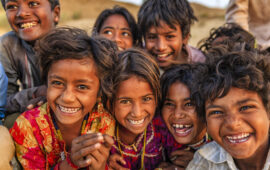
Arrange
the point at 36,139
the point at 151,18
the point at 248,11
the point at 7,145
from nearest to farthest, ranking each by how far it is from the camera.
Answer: the point at 7,145 < the point at 36,139 < the point at 151,18 < the point at 248,11

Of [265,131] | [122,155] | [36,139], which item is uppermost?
[265,131]

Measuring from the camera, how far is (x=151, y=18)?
3291 mm

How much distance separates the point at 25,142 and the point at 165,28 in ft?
6.29

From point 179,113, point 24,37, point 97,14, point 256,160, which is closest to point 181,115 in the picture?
point 179,113

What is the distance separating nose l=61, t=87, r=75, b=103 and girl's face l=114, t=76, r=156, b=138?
41 cm

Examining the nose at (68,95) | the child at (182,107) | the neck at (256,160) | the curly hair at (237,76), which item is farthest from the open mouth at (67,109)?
the neck at (256,160)

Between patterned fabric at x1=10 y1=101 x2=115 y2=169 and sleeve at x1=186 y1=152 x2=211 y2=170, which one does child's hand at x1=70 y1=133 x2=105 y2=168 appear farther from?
sleeve at x1=186 y1=152 x2=211 y2=170

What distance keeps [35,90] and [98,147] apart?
3.66 feet

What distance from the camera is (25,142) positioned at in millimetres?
2254

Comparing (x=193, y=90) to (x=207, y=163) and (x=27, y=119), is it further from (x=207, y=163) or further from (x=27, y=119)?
(x=27, y=119)

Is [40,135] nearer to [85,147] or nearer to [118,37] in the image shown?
[85,147]

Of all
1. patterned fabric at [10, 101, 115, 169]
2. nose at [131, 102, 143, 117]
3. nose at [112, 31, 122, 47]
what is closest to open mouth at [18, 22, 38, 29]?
nose at [112, 31, 122, 47]

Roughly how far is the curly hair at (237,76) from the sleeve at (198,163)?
18.1 inches

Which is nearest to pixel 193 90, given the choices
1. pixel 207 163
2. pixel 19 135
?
pixel 207 163
